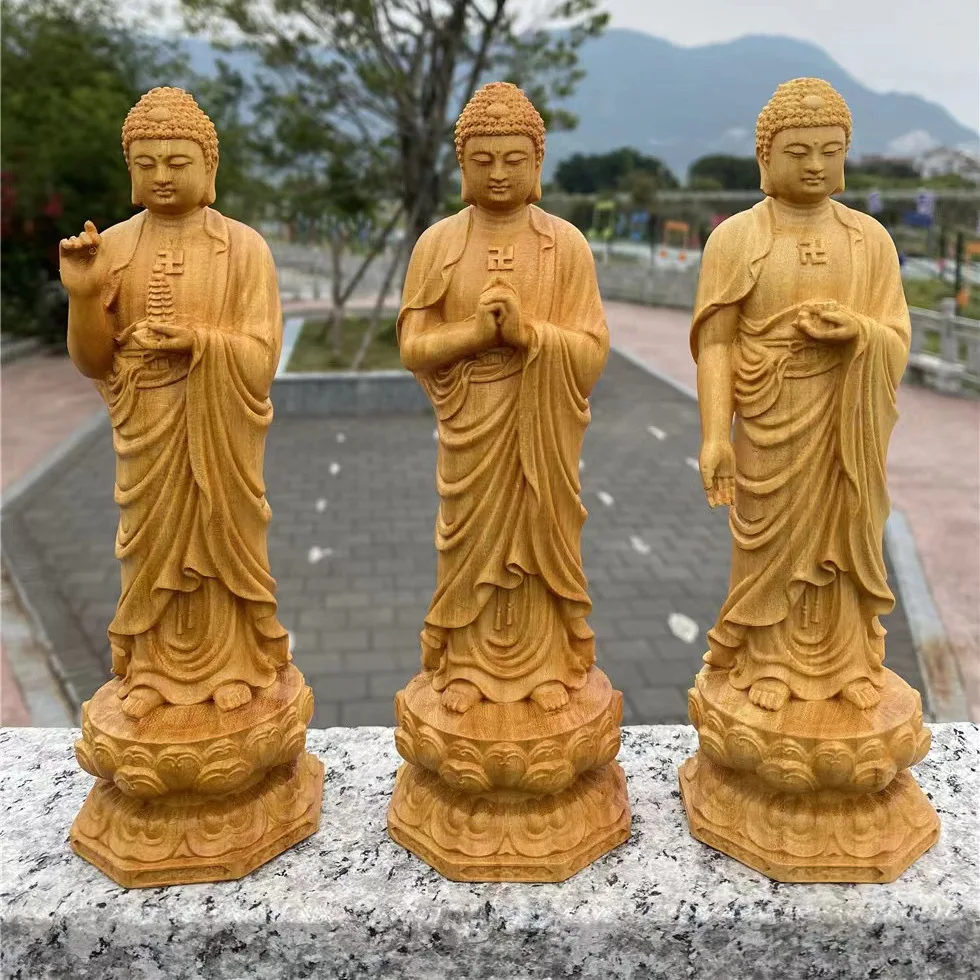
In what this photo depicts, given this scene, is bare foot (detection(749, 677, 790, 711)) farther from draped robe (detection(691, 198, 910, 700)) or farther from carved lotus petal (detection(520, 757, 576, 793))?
carved lotus petal (detection(520, 757, 576, 793))

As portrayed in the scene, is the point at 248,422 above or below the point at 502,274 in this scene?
below

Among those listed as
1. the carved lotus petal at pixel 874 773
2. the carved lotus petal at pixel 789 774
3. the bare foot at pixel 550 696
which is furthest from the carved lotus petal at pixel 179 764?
the carved lotus petal at pixel 874 773

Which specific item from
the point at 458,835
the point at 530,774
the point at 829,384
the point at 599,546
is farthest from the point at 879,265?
the point at 599,546

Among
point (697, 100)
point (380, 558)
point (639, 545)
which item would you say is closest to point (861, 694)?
point (639, 545)

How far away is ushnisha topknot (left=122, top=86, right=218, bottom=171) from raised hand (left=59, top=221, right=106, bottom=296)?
0.26 m

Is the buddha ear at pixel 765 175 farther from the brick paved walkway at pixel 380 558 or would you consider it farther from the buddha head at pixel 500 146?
the brick paved walkway at pixel 380 558

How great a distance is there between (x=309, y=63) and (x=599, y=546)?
27.5ft

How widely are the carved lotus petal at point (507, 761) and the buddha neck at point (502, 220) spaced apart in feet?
4.33

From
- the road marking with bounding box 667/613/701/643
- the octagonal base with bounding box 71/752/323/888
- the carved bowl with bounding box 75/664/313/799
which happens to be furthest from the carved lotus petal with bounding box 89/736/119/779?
the road marking with bounding box 667/613/701/643

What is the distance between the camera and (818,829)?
2.27m

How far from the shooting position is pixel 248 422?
2236 mm

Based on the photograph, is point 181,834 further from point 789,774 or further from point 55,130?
point 55,130

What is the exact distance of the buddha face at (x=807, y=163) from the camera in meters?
2.07

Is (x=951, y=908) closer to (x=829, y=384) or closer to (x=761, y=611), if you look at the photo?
(x=761, y=611)
